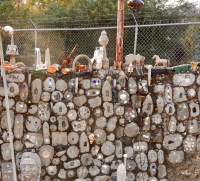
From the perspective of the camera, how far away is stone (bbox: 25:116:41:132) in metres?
4.24

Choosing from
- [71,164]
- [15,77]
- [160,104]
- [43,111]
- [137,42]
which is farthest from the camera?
[137,42]

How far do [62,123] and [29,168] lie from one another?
0.70 m

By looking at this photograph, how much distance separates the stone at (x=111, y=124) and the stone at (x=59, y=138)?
23.1 inches

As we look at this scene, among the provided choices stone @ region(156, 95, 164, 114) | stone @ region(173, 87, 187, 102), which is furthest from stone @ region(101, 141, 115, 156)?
stone @ region(173, 87, 187, 102)

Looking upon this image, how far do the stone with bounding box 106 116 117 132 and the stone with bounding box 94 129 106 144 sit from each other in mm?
87

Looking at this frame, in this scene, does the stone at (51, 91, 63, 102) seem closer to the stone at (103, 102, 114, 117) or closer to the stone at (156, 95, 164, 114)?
the stone at (103, 102, 114, 117)

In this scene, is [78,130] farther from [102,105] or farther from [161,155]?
[161,155]

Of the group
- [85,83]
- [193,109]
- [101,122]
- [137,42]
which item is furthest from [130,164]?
[137,42]

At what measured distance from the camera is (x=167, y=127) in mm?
4527

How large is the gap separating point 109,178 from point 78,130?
2.60 ft

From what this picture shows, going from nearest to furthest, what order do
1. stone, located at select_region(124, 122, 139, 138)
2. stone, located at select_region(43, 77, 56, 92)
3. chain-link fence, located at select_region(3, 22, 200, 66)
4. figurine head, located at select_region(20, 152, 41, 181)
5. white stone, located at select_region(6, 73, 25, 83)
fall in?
figurine head, located at select_region(20, 152, 41, 181)
white stone, located at select_region(6, 73, 25, 83)
stone, located at select_region(43, 77, 56, 92)
stone, located at select_region(124, 122, 139, 138)
chain-link fence, located at select_region(3, 22, 200, 66)

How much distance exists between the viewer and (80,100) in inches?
171

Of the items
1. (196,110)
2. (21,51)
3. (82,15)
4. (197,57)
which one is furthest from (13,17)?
(196,110)

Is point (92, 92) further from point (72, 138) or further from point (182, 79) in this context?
point (182, 79)
